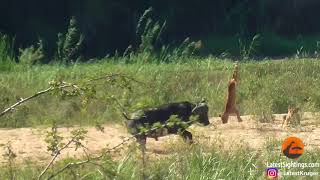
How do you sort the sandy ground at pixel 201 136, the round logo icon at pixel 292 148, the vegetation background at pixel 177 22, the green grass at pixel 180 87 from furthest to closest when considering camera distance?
the vegetation background at pixel 177 22, the green grass at pixel 180 87, the sandy ground at pixel 201 136, the round logo icon at pixel 292 148

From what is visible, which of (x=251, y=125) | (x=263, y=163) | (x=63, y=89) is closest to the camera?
(x=63, y=89)

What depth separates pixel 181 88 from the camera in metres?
11.0

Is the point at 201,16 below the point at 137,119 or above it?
above

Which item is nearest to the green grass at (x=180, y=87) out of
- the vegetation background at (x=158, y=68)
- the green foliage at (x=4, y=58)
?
the vegetation background at (x=158, y=68)

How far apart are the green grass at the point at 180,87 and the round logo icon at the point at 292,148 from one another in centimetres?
197

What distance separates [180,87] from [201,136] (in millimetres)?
4142

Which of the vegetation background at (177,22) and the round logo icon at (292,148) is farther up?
the vegetation background at (177,22)

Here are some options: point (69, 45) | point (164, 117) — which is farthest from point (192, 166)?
point (69, 45)

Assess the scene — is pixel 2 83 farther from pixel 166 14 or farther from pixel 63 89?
pixel 166 14

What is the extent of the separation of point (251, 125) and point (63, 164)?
12.7 feet

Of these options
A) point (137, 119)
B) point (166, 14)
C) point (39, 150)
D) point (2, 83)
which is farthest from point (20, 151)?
point (166, 14)

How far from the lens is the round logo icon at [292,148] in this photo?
660cm

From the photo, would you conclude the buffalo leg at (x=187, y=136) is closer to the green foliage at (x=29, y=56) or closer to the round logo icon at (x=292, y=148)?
the round logo icon at (x=292, y=148)

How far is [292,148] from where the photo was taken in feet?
22.5
